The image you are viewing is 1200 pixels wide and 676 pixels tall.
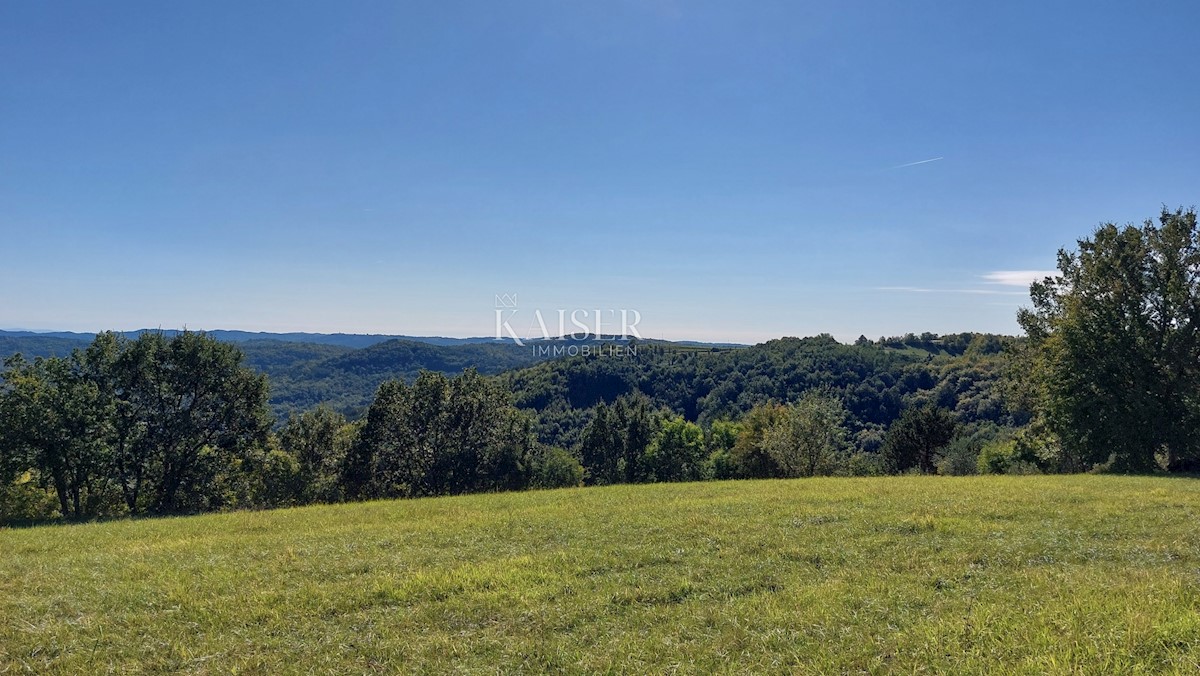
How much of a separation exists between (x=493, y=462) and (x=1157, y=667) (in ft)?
166

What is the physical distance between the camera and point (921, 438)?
49.4m

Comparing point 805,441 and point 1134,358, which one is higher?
point 1134,358

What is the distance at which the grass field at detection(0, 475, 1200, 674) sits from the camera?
19.3 feet

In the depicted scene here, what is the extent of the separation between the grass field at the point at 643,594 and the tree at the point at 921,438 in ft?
124

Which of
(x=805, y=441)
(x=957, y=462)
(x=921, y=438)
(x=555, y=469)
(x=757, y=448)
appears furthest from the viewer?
(x=555, y=469)

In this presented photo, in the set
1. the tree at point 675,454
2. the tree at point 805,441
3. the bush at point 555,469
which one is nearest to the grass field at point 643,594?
the tree at point 805,441

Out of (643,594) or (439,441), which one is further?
(439,441)

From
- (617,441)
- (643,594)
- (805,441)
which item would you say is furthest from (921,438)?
(643,594)

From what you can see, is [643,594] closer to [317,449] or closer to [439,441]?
[439,441]

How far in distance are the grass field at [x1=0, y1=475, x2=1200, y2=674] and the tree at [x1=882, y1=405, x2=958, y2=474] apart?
124ft

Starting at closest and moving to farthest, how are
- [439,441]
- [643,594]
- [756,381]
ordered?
1. [643,594]
2. [439,441]
3. [756,381]

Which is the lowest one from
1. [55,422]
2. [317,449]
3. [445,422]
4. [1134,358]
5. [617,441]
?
[617,441]

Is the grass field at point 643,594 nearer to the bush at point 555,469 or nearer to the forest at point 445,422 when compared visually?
the forest at point 445,422

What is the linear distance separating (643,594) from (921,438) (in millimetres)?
50310
